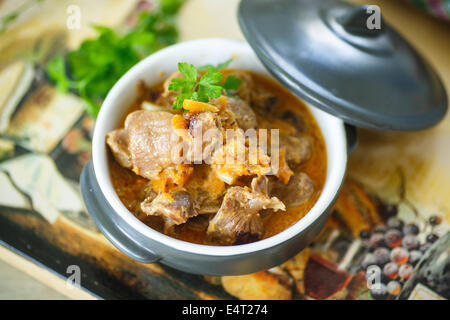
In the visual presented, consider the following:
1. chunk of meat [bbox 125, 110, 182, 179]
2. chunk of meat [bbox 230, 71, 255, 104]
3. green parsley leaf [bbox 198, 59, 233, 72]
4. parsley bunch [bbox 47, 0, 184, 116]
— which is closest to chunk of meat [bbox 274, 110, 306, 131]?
chunk of meat [bbox 230, 71, 255, 104]

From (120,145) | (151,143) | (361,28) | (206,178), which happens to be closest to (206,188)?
(206,178)

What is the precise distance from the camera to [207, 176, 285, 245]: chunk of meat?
5.76 feet

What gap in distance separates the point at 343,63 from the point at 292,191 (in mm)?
609

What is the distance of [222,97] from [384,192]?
1.07 meters

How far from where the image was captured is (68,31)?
280cm

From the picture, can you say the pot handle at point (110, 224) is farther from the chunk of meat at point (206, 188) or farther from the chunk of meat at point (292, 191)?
the chunk of meat at point (292, 191)

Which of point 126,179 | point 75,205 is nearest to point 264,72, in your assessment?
point 126,179

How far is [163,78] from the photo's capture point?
86.3 inches

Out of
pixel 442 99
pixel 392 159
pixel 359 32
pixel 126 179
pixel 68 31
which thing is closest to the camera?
pixel 126 179

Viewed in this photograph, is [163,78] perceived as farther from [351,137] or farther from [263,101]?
[351,137]

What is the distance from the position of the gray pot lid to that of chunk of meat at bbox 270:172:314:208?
33 centimetres

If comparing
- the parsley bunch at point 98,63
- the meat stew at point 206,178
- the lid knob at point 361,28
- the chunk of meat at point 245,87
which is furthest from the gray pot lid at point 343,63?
the parsley bunch at point 98,63

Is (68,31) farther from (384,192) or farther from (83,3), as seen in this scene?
(384,192)

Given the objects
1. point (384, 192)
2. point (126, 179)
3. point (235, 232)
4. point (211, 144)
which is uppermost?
point (211, 144)
